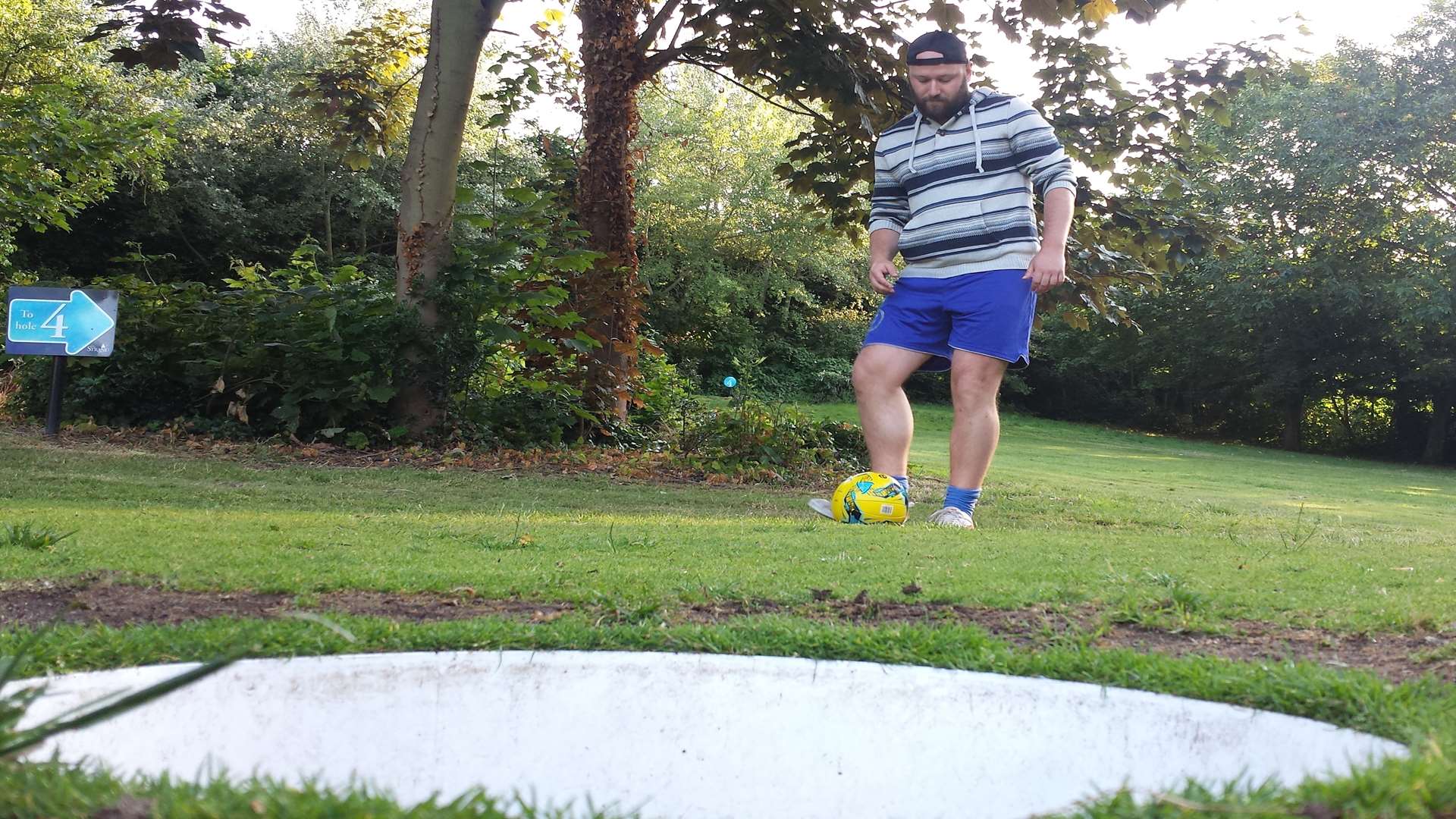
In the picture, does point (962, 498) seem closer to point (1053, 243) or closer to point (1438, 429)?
point (1053, 243)

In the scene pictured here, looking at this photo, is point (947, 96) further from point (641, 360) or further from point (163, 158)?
point (163, 158)

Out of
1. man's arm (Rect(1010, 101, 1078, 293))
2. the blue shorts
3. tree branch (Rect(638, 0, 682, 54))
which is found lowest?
the blue shorts

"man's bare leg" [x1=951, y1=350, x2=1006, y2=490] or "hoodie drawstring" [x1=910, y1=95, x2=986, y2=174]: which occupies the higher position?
"hoodie drawstring" [x1=910, y1=95, x2=986, y2=174]

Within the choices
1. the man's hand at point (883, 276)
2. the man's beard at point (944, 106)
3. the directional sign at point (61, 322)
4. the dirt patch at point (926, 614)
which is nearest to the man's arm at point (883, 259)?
the man's hand at point (883, 276)

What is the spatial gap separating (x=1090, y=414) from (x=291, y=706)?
31976 millimetres

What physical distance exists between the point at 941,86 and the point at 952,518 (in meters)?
1.88

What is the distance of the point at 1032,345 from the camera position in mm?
31891

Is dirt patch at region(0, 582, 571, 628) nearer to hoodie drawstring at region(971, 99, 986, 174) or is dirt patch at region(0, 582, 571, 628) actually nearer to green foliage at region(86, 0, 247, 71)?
hoodie drawstring at region(971, 99, 986, 174)

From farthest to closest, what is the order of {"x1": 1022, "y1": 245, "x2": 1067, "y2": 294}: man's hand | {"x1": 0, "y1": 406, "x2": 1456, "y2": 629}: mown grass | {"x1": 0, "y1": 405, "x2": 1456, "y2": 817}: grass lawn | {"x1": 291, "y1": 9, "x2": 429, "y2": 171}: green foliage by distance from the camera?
{"x1": 291, "y1": 9, "x2": 429, "y2": 171}: green foliage → {"x1": 1022, "y1": 245, "x2": 1067, "y2": 294}: man's hand → {"x1": 0, "y1": 406, "x2": 1456, "y2": 629}: mown grass → {"x1": 0, "y1": 405, "x2": 1456, "y2": 817}: grass lawn

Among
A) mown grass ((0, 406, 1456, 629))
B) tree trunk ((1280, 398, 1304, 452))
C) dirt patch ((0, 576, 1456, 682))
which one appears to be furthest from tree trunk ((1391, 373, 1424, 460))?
dirt patch ((0, 576, 1456, 682))

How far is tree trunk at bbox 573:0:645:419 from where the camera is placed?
30.2 feet

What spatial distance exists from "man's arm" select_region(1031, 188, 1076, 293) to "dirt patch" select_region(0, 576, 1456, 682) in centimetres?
196

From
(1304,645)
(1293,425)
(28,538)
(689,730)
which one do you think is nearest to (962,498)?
(1304,645)

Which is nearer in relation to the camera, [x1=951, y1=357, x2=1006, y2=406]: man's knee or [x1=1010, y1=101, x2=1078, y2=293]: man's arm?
[x1=1010, y1=101, x2=1078, y2=293]: man's arm
